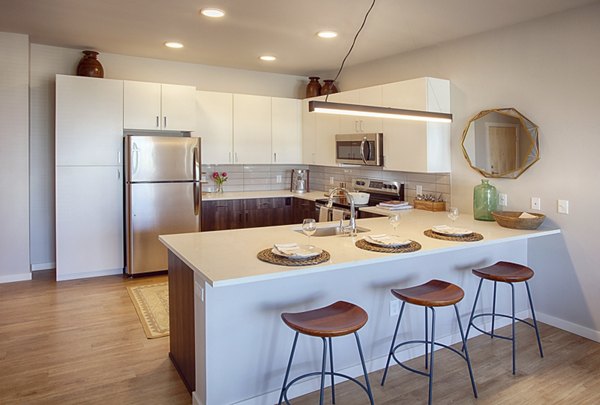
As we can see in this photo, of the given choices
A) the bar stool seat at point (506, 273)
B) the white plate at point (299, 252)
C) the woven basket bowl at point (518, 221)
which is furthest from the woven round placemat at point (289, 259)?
the woven basket bowl at point (518, 221)

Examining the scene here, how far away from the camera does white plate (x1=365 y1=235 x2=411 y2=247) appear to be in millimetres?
2613

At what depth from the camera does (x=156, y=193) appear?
484 cm

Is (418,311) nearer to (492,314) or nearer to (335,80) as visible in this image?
(492,314)

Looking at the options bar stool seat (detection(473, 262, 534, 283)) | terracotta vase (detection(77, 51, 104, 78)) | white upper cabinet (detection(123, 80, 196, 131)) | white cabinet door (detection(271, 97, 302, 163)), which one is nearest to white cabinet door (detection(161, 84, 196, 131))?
white upper cabinet (detection(123, 80, 196, 131))

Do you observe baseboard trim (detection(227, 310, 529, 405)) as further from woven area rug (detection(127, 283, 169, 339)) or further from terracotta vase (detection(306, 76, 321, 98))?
terracotta vase (detection(306, 76, 321, 98))

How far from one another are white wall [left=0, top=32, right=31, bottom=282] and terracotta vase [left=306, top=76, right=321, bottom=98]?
3208 millimetres

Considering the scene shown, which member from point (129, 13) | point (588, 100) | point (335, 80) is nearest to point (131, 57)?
point (129, 13)

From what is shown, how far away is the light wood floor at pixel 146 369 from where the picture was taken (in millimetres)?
2543

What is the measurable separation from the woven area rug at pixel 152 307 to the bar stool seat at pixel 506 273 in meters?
2.36

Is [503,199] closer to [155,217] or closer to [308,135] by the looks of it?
[308,135]

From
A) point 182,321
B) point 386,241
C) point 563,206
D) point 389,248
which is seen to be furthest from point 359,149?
point 182,321

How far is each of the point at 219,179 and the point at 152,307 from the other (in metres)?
2.11

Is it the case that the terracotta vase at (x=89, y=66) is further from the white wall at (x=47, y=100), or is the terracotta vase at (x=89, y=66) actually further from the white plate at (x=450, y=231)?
the white plate at (x=450, y=231)

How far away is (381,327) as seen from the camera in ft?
9.48
